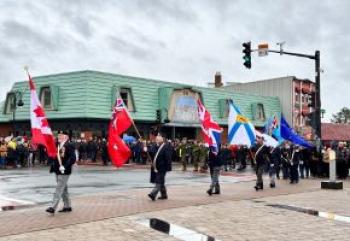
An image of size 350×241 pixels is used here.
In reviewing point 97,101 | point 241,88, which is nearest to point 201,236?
point 97,101

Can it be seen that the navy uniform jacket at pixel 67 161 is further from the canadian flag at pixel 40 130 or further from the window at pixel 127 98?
the window at pixel 127 98

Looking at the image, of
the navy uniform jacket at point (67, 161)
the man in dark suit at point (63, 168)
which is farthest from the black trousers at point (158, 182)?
the navy uniform jacket at point (67, 161)

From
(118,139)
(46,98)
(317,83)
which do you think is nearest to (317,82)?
(317,83)

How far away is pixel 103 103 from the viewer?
120 feet

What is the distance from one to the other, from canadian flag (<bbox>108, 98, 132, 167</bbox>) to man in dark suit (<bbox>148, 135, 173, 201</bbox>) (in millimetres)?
820

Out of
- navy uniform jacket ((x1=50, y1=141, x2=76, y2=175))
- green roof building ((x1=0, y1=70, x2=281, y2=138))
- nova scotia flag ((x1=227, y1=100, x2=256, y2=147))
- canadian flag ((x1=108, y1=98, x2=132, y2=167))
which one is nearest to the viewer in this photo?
navy uniform jacket ((x1=50, y1=141, x2=76, y2=175))

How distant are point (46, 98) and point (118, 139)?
2598cm

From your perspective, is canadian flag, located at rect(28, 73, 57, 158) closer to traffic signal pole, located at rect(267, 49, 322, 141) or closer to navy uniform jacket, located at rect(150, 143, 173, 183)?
navy uniform jacket, located at rect(150, 143, 173, 183)

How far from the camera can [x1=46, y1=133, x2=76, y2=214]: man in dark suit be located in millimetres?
11422

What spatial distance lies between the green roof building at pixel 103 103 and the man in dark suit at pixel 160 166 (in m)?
19.9

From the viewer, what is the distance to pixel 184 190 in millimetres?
16781

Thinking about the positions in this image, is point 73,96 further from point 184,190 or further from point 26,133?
point 184,190

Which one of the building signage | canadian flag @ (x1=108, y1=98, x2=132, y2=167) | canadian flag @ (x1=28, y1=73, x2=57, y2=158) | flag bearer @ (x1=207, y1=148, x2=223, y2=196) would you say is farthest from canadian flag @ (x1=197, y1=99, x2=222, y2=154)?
the building signage

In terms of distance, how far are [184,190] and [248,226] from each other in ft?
21.5
